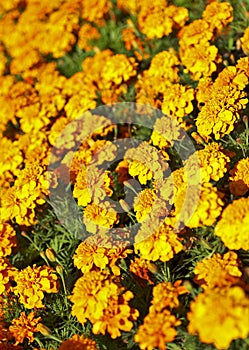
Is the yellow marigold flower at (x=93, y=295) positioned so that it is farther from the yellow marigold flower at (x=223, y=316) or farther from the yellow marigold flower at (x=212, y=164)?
the yellow marigold flower at (x=212, y=164)

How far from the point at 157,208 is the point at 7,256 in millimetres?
1042

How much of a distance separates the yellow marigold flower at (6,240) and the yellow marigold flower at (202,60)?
4.46 feet

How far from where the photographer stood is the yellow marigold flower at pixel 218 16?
10.0ft

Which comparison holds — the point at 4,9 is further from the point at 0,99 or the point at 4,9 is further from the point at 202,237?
the point at 202,237

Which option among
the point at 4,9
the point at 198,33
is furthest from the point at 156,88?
the point at 4,9

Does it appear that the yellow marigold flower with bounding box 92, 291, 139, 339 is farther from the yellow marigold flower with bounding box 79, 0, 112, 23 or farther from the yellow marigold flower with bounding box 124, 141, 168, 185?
the yellow marigold flower with bounding box 79, 0, 112, 23

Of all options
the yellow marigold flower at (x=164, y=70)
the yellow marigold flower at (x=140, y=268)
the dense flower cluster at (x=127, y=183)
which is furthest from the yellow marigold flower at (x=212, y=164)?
the yellow marigold flower at (x=164, y=70)

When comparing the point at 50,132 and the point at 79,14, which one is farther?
the point at 79,14

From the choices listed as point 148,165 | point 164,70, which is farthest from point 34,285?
point 164,70

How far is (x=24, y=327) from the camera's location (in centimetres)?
243

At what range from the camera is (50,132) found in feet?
10.9

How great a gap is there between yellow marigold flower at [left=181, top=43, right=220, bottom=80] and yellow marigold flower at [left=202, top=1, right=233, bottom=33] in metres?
0.14

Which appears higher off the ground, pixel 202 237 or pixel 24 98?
pixel 24 98

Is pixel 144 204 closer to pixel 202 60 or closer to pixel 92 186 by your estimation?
pixel 92 186
